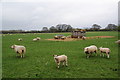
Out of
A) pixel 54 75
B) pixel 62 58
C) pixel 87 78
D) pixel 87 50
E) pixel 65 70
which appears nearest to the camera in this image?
pixel 87 78

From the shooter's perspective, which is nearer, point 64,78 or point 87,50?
point 64,78

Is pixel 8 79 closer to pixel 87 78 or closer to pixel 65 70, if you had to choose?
pixel 65 70

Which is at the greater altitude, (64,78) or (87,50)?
(87,50)

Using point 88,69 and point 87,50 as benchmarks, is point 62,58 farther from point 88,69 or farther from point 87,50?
point 87,50

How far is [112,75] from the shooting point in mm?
8312

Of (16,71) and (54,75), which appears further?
(16,71)

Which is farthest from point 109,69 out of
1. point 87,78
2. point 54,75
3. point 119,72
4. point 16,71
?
point 16,71

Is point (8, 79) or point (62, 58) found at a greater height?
point (62, 58)

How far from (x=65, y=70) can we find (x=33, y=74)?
217cm

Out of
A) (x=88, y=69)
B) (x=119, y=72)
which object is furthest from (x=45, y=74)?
(x=119, y=72)

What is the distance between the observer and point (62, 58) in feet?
32.9

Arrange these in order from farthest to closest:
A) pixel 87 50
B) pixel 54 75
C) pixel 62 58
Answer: pixel 87 50 → pixel 62 58 → pixel 54 75

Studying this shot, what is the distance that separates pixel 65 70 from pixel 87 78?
1911mm

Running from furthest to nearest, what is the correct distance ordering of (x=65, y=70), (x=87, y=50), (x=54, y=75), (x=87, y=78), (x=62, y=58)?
1. (x=87, y=50)
2. (x=62, y=58)
3. (x=65, y=70)
4. (x=54, y=75)
5. (x=87, y=78)
